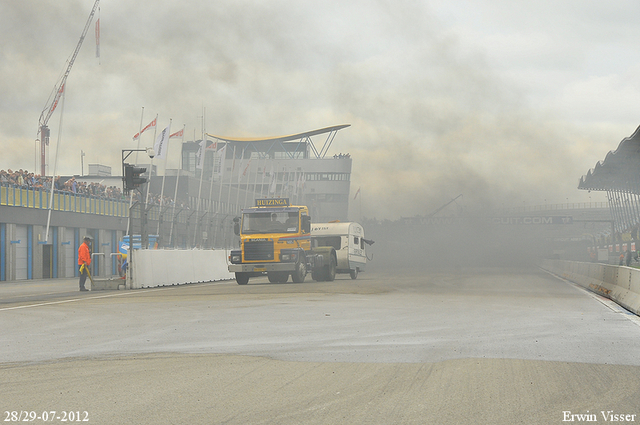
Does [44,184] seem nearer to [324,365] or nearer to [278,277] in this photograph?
[278,277]

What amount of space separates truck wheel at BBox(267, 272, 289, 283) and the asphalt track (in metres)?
12.4

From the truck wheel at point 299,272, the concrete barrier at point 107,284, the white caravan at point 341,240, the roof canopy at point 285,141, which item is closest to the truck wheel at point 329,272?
the truck wheel at point 299,272

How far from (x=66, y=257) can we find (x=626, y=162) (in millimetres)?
45326

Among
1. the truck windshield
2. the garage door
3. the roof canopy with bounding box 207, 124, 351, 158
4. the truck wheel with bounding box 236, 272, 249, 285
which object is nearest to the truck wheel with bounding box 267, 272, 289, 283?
the truck wheel with bounding box 236, 272, 249, 285

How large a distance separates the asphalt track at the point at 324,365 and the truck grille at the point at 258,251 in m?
11.0

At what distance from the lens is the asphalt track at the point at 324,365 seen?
602 centimetres

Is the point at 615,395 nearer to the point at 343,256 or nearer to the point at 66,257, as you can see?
the point at 343,256

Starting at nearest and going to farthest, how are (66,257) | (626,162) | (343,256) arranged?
(343,256) < (66,257) < (626,162)

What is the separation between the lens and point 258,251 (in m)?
27.1

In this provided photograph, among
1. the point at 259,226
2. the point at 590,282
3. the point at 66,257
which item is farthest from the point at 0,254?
the point at 590,282

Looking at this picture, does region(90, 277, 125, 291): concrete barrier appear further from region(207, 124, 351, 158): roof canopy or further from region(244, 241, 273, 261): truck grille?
region(207, 124, 351, 158): roof canopy

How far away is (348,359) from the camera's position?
8.64m

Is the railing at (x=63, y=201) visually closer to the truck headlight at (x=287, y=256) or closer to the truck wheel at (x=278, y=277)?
the truck wheel at (x=278, y=277)

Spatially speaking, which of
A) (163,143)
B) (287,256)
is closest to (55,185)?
(163,143)
